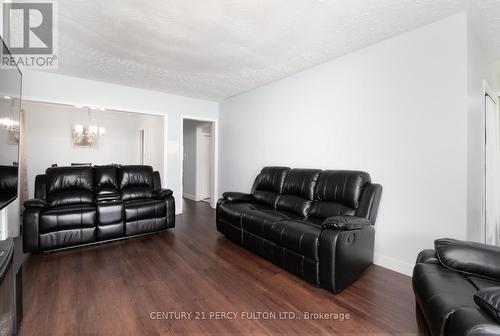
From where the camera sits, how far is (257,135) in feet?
14.1

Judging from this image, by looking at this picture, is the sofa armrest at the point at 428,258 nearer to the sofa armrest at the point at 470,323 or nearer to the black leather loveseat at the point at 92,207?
the sofa armrest at the point at 470,323

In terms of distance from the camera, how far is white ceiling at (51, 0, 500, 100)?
1.94 metres

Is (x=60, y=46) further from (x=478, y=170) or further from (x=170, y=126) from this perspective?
(x=478, y=170)

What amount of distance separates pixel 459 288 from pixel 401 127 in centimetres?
166

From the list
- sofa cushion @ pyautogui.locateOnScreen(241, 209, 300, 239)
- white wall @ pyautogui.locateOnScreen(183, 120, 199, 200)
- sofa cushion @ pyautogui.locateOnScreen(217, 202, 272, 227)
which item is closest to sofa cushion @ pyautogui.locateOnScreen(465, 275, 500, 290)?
sofa cushion @ pyautogui.locateOnScreen(241, 209, 300, 239)

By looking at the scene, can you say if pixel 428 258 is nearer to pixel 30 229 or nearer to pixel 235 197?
pixel 235 197

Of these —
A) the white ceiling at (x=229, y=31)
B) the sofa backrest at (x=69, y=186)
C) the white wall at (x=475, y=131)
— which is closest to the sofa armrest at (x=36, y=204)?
the sofa backrest at (x=69, y=186)

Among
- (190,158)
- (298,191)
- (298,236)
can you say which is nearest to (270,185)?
(298,191)

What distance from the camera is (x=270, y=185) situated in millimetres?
3471

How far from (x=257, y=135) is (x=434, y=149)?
8.92 feet

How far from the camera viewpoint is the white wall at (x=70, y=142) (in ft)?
17.8

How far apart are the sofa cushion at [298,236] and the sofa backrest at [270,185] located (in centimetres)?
86

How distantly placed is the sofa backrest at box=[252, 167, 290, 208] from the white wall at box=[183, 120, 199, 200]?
3.15 meters

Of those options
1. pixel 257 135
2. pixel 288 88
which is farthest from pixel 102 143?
pixel 288 88
